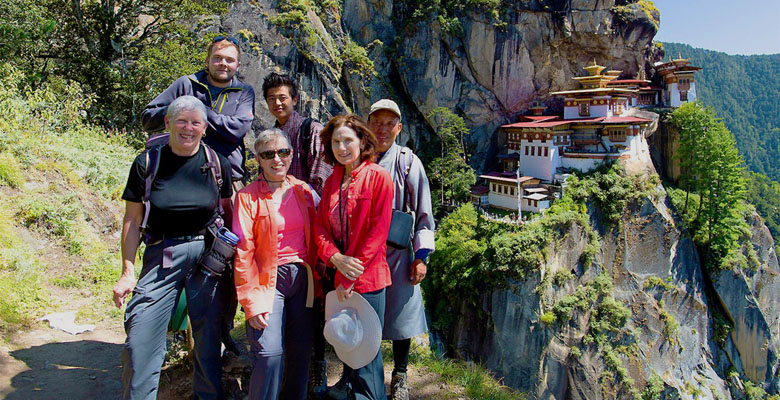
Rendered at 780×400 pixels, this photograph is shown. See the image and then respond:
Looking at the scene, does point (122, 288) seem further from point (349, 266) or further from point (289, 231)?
point (349, 266)

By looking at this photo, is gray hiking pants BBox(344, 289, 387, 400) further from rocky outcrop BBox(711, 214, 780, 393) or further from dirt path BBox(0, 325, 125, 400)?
rocky outcrop BBox(711, 214, 780, 393)

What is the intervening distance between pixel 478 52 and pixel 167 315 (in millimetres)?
29228

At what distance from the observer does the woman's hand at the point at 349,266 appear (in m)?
2.81

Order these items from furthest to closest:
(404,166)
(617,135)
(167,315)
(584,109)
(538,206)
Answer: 1. (584,109)
2. (617,135)
3. (538,206)
4. (404,166)
5. (167,315)

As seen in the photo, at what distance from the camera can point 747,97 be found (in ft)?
243

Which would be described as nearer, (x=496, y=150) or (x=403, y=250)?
(x=403, y=250)

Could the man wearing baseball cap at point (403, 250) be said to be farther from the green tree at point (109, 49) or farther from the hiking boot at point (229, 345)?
the green tree at point (109, 49)

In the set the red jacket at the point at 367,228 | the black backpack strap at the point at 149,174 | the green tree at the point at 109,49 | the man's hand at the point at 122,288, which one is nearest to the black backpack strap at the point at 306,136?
the red jacket at the point at 367,228

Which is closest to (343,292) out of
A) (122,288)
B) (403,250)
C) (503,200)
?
(403,250)

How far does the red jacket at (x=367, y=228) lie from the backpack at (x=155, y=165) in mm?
795

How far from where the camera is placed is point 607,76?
26.4 meters

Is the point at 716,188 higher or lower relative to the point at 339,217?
lower

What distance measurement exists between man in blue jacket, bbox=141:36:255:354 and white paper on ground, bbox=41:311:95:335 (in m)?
2.02

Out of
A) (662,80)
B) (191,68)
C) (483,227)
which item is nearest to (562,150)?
(483,227)
